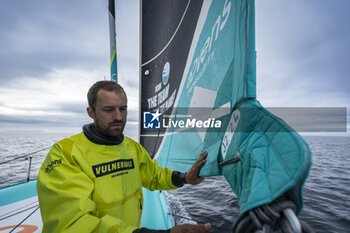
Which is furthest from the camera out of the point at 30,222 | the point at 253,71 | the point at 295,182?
the point at 30,222

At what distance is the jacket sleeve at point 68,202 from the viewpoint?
73 cm

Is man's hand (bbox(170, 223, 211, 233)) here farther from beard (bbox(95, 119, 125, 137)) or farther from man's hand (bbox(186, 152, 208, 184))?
beard (bbox(95, 119, 125, 137))

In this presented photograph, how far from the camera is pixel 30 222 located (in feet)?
6.89

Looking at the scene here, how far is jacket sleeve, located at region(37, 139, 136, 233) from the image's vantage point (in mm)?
729

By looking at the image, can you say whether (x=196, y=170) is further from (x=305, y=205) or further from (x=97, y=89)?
(x=305, y=205)

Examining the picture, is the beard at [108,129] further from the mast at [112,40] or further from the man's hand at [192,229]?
the mast at [112,40]

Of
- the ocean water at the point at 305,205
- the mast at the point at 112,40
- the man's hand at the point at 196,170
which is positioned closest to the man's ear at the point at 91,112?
the man's hand at the point at 196,170

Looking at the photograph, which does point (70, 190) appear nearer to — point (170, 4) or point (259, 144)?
point (259, 144)

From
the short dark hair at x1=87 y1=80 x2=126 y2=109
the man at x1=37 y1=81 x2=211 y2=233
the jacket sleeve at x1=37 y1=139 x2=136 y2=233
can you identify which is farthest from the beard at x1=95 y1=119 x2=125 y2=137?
the jacket sleeve at x1=37 y1=139 x2=136 y2=233

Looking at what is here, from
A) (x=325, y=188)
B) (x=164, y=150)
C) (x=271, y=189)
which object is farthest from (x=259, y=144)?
(x=325, y=188)

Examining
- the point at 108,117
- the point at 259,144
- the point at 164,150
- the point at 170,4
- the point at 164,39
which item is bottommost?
the point at 164,150

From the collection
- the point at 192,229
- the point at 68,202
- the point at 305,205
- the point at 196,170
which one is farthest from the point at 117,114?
the point at 305,205

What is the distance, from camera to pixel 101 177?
100 centimetres

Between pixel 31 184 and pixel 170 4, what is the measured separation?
381cm
